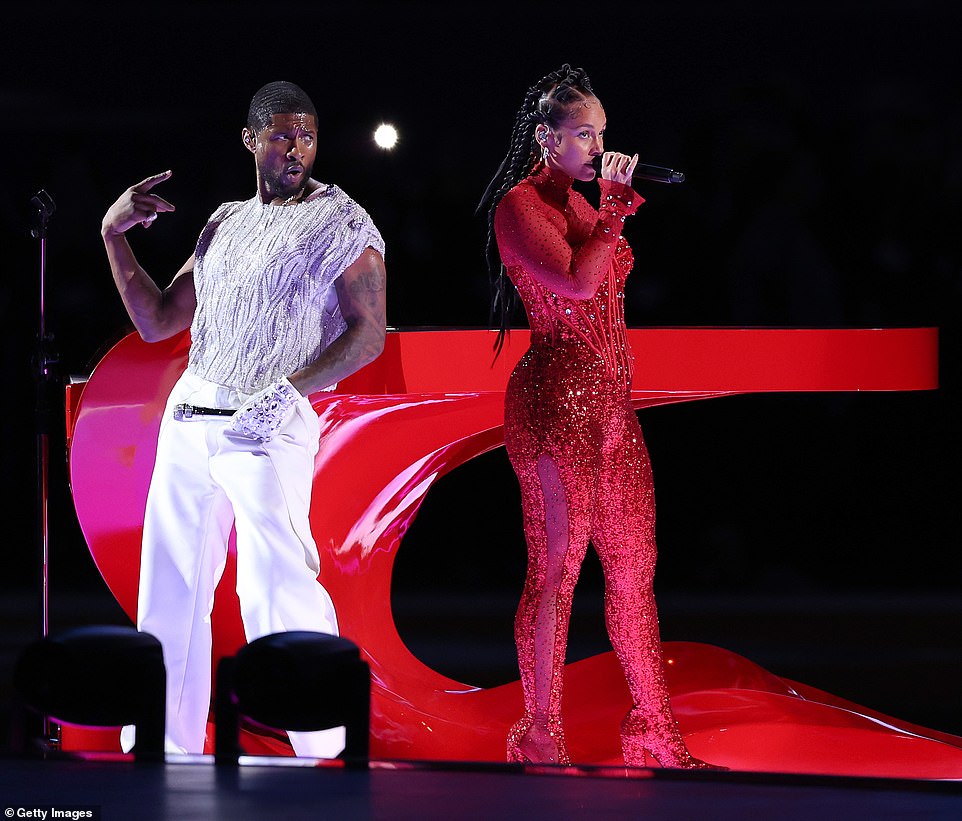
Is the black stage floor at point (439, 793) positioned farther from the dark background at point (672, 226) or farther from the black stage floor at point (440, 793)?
the dark background at point (672, 226)

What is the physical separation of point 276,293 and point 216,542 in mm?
521

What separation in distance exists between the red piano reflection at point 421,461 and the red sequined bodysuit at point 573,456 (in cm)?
32

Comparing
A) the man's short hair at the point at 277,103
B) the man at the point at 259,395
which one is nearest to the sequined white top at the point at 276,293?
A: the man at the point at 259,395

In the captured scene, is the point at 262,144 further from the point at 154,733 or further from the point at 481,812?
the point at 481,812

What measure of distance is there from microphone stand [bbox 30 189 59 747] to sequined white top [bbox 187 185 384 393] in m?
0.42

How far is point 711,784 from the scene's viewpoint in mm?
1402

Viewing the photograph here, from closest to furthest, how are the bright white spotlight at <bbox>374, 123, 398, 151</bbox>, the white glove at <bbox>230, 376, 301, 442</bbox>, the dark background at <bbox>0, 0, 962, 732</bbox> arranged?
the white glove at <bbox>230, 376, 301, 442</bbox> → the bright white spotlight at <bbox>374, 123, 398, 151</bbox> → the dark background at <bbox>0, 0, 962, 732</bbox>

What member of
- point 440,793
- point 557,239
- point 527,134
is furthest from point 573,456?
point 440,793

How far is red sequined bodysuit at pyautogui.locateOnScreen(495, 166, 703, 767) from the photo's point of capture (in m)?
2.85

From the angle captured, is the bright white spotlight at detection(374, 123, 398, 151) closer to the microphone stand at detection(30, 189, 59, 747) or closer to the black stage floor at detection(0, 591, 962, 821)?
the microphone stand at detection(30, 189, 59, 747)

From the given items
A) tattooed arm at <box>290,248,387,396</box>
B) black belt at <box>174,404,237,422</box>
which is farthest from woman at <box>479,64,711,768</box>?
black belt at <box>174,404,237,422</box>

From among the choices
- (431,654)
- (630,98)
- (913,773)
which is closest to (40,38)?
(630,98)

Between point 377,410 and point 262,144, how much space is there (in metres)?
0.70

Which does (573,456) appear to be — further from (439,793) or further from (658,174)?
(439,793)
